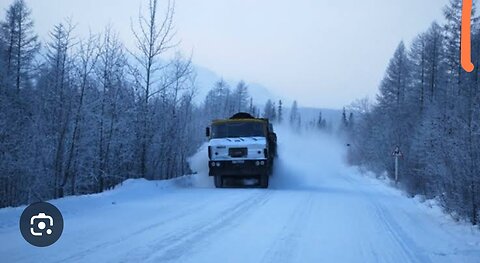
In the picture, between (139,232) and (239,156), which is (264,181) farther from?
(139,232)

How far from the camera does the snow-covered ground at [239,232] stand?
6.31 metres

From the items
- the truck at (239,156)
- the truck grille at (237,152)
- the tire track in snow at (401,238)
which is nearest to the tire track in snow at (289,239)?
the tire track in snow at (401,238)

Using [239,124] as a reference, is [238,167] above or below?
below

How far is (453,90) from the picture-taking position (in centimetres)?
3253

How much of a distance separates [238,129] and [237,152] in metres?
1.11

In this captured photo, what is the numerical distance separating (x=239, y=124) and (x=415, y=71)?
104ft

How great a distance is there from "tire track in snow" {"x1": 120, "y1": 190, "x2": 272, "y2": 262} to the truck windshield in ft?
26.9

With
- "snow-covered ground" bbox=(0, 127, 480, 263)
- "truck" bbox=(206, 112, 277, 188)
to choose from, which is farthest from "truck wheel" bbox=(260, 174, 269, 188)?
"snow-covered ground" bbox=(0, 127, 480, 263)

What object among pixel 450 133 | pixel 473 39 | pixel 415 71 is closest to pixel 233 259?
pixel 450 133

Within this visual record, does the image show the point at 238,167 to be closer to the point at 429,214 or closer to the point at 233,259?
the point at 429,214

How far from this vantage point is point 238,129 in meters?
19.6

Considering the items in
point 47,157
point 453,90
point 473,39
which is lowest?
point 47,157

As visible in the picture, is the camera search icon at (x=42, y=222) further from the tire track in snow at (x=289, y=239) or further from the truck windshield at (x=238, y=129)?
the truck windshield at (x=238, y=129)

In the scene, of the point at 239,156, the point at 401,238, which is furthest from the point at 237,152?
the point at 401,238
